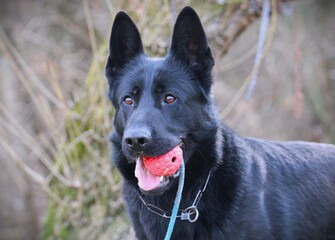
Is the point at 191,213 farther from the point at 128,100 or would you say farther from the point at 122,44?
the point at 122,44

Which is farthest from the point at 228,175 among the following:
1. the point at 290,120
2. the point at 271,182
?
the point at 290,120

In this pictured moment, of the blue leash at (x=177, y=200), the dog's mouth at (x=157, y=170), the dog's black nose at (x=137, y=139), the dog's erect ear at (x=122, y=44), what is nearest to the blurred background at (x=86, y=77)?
the dog's erect ear at (x=122, y=44)

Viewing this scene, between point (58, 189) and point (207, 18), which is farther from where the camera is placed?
point (58, 189)

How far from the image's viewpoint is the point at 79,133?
263 inches

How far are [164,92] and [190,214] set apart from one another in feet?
3.06

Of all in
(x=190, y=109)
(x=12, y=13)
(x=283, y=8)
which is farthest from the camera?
(x=12, y=13)

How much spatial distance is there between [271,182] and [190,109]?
→ 2.97ft

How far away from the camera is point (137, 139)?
11.5 feet

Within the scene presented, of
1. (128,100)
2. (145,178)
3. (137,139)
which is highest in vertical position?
(128,100)

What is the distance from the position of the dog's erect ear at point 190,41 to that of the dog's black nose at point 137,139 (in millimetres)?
872

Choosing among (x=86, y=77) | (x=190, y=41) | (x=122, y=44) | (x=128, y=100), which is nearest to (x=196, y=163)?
(x=128, y=100)

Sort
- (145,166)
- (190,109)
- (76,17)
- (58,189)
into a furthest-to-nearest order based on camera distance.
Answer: (76,17) < (58,189) < (190,109) < (145,166)

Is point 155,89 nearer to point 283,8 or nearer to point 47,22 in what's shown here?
point 283,8

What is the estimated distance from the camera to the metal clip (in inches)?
156
